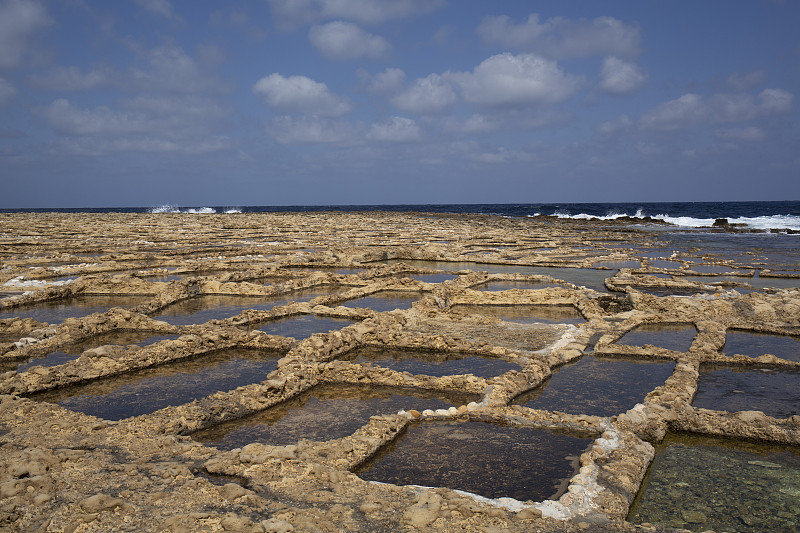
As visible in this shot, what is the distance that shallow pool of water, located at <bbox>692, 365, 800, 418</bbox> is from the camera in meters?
5.82

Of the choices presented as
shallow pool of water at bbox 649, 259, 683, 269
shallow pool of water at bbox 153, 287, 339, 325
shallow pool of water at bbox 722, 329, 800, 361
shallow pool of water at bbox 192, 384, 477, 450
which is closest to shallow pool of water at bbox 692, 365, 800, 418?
shallow pool of water at bbox 722, 329, 800, 361

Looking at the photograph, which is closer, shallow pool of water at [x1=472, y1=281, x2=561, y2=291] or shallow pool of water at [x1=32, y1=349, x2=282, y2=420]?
shallow pool of water at [x1=32, y1=349, x2=282, y2=420]

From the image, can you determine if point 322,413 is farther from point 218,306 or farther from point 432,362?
point 218,306

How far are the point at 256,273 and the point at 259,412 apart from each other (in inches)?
370

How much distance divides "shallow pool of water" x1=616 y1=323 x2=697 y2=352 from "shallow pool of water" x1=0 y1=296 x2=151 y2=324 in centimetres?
879

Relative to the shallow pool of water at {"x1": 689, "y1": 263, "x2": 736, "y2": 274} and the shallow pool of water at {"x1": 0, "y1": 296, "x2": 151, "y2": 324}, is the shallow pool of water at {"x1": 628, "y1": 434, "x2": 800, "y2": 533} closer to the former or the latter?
the shallow pool of water at {"x1": 0, "y1": 296, "x2": 151, "y2": 324}

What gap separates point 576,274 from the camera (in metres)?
15.8

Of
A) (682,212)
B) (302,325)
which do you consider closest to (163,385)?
(302,325)

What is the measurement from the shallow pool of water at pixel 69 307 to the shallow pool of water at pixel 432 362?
5598 mm

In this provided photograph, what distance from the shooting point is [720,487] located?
424 cm

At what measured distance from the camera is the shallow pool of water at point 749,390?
582 cm

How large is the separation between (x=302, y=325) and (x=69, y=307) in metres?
4.91

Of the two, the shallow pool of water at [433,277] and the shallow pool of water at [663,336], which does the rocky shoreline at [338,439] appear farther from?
the shallow pool of water at [433,277]

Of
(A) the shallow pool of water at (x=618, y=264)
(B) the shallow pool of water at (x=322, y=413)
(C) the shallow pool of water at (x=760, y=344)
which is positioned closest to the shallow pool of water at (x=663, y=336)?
(C) the shallow pool of water at (x=760, y=344)
